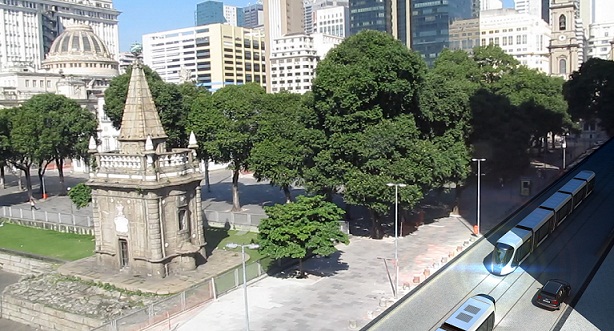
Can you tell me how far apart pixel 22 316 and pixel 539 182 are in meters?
57.6

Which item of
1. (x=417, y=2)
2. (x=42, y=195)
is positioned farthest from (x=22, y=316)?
(x=417, y=2)

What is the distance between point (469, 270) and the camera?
125 ft

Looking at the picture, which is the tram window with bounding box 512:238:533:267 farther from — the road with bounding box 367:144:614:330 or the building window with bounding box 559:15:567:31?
the building window with bounding box 559:15:567:31

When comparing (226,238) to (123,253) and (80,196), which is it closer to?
(123,253)

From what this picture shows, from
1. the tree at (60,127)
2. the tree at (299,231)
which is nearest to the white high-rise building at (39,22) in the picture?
the tree at (60,127)

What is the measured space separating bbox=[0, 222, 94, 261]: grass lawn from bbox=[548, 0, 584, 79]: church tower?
13701 centimetres

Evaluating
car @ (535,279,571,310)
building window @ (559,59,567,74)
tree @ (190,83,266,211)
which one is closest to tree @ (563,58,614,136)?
tree @ (190,83,266,211)

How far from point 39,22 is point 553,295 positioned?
17669 centimetres

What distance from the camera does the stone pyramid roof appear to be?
3828cm

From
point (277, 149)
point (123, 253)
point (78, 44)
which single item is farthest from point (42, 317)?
point (78, 44)

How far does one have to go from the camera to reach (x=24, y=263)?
153 ft

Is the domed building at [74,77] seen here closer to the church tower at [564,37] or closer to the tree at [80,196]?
the tree at [80,196]

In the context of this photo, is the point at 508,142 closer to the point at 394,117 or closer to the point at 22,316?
the point at 394,117

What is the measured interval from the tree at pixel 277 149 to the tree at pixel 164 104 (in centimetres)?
939
